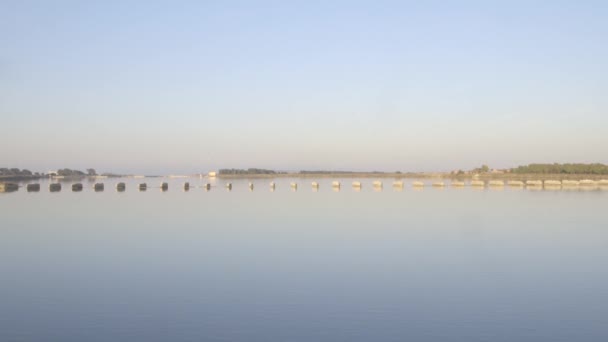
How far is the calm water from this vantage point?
899cm

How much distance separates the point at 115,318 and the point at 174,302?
4.19 feet

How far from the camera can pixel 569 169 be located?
114m

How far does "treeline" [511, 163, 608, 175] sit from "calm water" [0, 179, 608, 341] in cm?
9628

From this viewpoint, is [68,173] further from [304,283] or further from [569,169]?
[304,283]

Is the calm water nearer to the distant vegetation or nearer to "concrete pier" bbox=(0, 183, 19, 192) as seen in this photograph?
"concrete pier" bbox=(0, 183, 19, 192)

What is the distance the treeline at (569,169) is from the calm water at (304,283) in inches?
3790

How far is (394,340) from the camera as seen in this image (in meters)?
8.42

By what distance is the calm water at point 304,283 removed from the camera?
899cm

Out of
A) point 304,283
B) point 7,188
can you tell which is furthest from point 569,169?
point 304,283

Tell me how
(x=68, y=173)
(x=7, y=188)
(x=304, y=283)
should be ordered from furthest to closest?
(x=68, y=173) < (x=7, y=188) < (x=304, y=283)

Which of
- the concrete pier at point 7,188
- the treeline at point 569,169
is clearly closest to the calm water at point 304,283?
the concrete pier at point 7,188

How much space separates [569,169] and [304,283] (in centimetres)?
11372

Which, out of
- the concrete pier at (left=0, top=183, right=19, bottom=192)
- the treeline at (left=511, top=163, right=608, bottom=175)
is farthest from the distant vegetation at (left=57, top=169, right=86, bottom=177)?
the treeline at (left=511, top=163, right=608, bottom=175)

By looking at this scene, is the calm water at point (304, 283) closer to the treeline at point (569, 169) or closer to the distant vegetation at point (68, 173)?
the treeline at point (569, 169)
